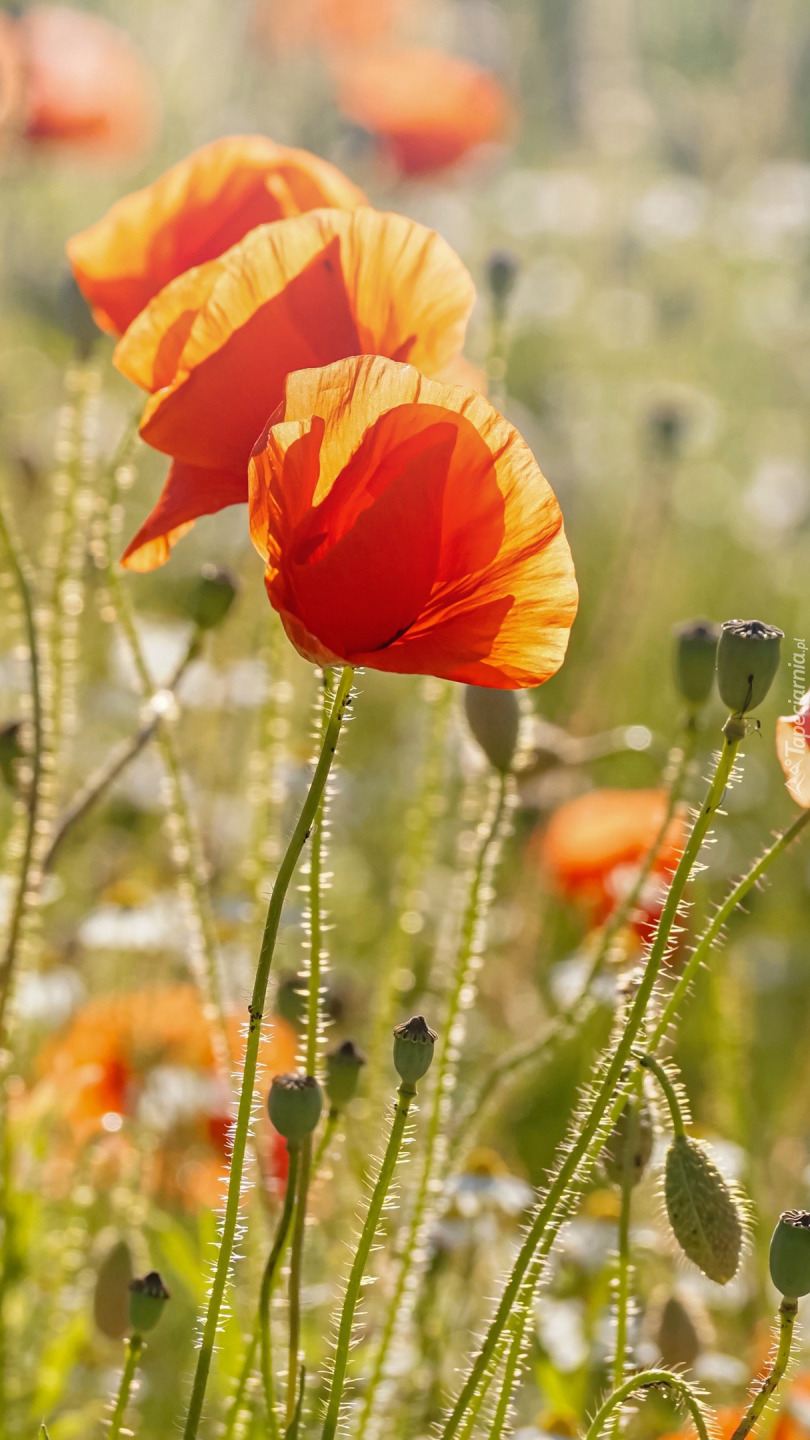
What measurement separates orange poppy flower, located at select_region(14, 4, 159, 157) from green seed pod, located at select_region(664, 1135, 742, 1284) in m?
2.58

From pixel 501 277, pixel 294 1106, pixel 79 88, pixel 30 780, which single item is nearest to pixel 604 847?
pixel 501 277

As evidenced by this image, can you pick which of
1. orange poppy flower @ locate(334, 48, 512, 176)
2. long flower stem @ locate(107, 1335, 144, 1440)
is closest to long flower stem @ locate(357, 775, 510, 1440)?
long flower stem @ locate(107, 1335, 144, 1440)

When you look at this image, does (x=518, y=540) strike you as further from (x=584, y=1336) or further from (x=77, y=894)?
(x=77, y=894)

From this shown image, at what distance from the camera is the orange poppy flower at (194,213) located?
0.88 meters

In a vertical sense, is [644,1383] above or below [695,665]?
below

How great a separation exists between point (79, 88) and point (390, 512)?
2.75m

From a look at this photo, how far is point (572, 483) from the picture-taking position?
3529 millimetres

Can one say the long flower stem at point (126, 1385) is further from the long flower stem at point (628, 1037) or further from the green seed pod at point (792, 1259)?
the green seed pod at point (792, 1259)

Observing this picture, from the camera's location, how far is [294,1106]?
653mm

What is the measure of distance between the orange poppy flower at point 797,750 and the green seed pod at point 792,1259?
0.17 m

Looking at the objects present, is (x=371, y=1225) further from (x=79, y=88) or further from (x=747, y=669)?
(x=79, y=88)

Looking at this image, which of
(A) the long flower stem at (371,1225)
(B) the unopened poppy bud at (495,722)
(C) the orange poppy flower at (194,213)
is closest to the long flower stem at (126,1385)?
(A) the long flower stem at (371,1225)

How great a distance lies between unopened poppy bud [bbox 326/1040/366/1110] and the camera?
0.80 meters

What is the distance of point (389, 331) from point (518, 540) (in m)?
0.19
